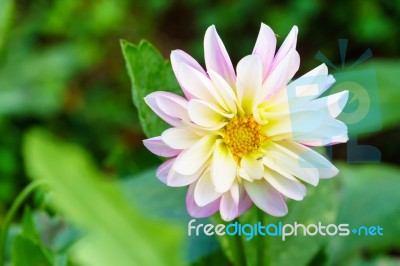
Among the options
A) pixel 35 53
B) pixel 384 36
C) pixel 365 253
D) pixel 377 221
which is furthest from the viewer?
pixel 35 53

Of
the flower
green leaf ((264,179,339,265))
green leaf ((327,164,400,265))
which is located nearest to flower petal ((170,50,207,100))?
the flower

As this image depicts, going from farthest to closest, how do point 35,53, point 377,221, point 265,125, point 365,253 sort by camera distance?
point 35,53
point 365,253
point 377,221
point 265,125

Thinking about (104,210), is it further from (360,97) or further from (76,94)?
(76,94)

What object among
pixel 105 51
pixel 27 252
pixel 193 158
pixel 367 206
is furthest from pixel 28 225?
pixel 105 51

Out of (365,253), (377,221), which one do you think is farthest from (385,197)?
(365,253)

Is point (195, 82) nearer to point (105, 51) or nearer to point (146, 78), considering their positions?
point (146, 78)

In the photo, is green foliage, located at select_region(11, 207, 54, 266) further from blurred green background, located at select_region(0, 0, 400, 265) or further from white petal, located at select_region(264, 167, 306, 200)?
blurred green background, located at select_region(0, 0, 400, 265)

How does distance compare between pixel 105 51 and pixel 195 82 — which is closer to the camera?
pixel 195 82
